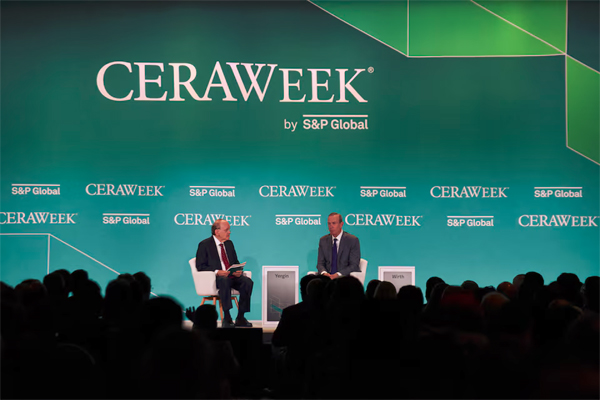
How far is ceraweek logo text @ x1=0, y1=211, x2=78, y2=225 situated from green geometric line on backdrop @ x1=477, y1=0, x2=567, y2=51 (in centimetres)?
596

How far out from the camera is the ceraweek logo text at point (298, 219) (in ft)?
22.7

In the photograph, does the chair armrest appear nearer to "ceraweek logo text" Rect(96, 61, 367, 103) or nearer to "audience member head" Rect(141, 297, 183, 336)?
"ceraweek logo text" Rect(96, 61, 367, 103)

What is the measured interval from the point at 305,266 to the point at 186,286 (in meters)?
1.51

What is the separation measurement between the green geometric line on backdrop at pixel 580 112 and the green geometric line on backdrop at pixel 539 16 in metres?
0.36

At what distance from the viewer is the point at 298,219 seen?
22.7 ft

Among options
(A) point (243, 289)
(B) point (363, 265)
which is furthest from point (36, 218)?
→ (B) point (363, 265)

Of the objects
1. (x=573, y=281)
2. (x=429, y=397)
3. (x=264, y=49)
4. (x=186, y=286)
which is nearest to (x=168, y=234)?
(x=186, y=286)

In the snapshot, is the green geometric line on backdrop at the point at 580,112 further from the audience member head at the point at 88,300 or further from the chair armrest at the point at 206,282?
the audience member head at the point at 88,300

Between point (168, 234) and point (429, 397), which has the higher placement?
point (168, 234)

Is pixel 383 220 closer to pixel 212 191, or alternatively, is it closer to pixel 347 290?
pixel 212 191

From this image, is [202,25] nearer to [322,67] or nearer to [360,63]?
[322,67]

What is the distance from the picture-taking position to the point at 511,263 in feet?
22.6

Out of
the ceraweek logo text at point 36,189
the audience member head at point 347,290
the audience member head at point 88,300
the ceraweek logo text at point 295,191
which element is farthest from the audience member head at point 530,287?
the ceraweek logo text at point 36,189

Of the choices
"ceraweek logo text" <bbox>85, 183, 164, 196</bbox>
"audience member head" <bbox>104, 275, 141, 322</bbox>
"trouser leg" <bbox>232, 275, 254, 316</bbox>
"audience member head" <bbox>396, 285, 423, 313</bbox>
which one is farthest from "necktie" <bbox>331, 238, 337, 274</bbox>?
"audience member head" <bbox>104, 275, 141, 322</bbox>
